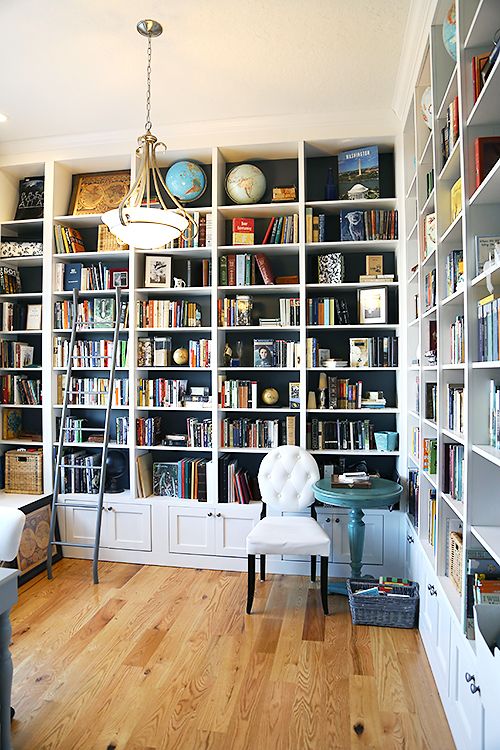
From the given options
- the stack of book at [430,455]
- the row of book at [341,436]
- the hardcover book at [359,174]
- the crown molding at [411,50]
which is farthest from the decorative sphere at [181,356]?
the crown molding at [411,50]

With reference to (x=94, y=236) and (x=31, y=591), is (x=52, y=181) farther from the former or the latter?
(x=31, y=591)

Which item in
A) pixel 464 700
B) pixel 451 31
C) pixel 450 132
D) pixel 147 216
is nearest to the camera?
pixel 464 700

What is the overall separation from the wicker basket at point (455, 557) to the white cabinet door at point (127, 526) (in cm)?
228

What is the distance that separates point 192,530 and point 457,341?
2.45 m

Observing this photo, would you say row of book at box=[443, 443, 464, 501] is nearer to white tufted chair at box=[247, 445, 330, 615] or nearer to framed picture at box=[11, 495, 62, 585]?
white tufted chair at box=[247, 445, 330, 615]

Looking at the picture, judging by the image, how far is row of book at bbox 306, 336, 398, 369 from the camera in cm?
372

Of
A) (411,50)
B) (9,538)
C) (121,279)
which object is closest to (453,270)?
(411,50)

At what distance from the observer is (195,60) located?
3014 millimetres

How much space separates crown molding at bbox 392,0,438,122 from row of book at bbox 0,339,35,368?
3312 millimetres

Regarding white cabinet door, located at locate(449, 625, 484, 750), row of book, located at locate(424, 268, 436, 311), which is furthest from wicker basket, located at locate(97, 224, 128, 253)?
white cabinet door, located at locate(449, 625, 484, 750)

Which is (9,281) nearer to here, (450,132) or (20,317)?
(20,317)

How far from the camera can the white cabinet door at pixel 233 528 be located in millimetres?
3799

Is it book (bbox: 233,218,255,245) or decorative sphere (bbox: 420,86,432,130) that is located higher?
decorative sphere (bbox: 420,86,432,130)

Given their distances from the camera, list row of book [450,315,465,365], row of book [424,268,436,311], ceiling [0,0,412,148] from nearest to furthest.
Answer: row of book [450,315,465,365] → ceiling [0,0,412,148] → row of book [424,268,436,311]
